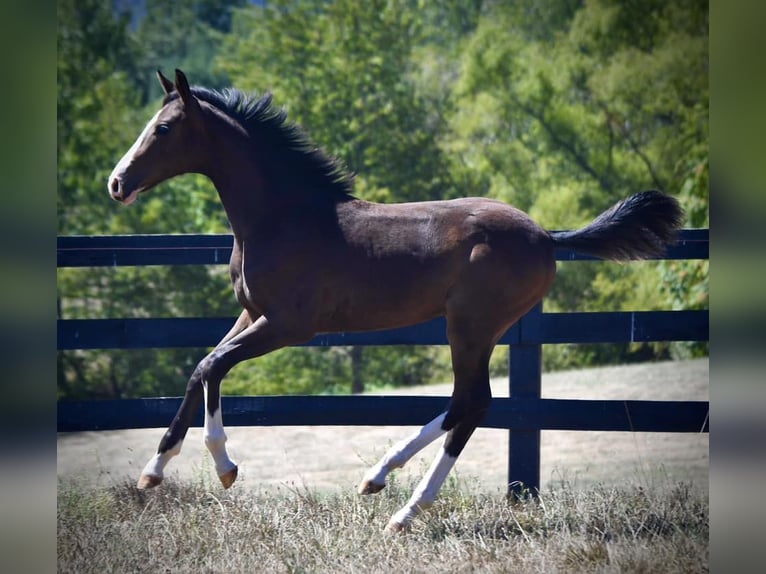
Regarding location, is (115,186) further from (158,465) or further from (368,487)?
(368,487)

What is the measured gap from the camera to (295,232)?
4.34 m

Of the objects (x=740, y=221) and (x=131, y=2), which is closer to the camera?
(x=740, y=221)

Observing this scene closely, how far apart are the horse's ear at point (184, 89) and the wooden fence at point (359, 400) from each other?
1.00m

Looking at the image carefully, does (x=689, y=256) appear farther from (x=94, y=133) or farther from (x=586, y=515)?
(x=94, y=133)

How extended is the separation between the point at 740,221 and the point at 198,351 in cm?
1216

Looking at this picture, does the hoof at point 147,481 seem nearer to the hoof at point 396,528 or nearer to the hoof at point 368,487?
the hoof at point 368,487

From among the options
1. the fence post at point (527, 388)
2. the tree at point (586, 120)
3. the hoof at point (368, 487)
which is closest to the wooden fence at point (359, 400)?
the fence post at point (527, 388)

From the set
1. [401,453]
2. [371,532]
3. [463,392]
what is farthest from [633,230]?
[371,532]

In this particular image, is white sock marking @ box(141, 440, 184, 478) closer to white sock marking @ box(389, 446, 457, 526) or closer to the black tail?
white sock marking @ box(389, 446, 457, 526)

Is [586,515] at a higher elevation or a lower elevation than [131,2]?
lower

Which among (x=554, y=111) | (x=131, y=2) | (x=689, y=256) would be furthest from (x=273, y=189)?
(x=131, y=2)

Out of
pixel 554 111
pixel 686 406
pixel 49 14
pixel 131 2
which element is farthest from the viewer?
pixel 131 2

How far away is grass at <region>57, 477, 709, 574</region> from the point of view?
3723 millimetres

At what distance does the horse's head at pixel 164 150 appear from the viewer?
13.4ft
